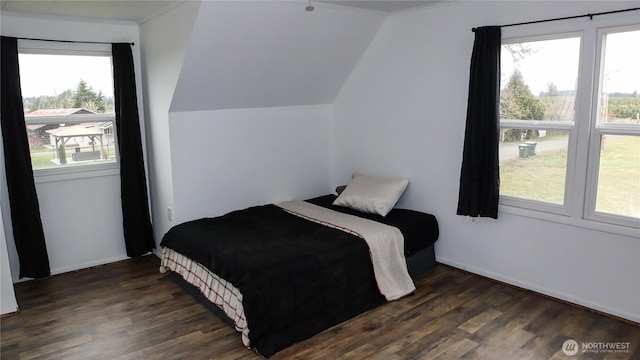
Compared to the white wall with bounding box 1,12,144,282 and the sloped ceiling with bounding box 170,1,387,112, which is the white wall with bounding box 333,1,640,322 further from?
the white wall with bounding box 1,12,144,282

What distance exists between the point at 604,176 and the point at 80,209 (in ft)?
13.7

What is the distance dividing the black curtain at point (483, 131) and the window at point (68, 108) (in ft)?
10.2

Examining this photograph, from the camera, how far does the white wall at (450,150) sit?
10.2ft

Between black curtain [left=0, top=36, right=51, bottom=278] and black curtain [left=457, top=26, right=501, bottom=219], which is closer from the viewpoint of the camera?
black curtain [left=457, top=26, right=501, bottom=219]

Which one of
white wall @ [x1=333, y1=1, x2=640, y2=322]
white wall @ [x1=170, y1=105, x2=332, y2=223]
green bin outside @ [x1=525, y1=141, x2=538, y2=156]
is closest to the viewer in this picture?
white wall @ [x1=333, y1=1, x2=640, y2=322]

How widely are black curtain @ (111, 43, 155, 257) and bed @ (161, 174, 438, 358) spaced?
1.97 ft

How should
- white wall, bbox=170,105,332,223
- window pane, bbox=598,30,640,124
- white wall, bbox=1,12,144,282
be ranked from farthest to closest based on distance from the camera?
white wall, bbox=170,105,332,223 < white wall, bbox=1,12,144,282 < window pane, bbox=598,30,640,124

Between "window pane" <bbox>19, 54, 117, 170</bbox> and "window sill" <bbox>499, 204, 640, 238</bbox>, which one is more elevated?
"window pane" <bbox>19, 54, 117, 170</bbox>

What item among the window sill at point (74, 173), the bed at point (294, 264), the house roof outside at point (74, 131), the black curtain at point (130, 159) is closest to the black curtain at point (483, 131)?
the bed at point (294, 264)

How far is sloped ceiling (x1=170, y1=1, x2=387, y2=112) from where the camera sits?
3.31 metres

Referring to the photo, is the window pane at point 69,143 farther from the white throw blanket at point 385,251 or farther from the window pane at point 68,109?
the white throw blanket at point 385,251

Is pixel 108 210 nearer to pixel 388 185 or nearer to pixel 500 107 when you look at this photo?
pixel 388 185

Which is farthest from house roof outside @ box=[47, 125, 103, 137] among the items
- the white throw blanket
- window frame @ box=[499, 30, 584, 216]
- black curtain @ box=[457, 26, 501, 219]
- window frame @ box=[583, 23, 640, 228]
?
window frame @ box=[583, 23, 640, 228]

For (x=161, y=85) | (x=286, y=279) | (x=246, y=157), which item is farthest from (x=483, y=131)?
(x=161, y=85)
